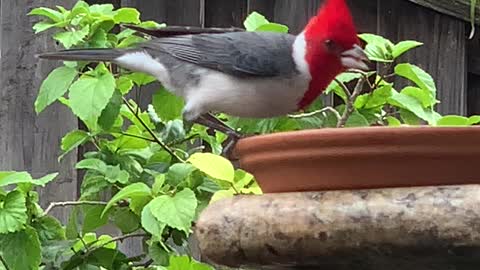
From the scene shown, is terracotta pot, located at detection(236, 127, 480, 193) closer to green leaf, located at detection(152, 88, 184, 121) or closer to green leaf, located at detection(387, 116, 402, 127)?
green leaf, located at detection(387, 116, 402, 127)

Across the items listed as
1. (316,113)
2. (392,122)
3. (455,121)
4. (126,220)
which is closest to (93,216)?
(126,220)

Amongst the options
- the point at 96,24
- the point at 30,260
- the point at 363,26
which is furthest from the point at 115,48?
the point at 363,26

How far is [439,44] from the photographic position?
2371 millimetres

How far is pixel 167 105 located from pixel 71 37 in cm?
26

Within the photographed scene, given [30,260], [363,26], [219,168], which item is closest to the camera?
[219,168]

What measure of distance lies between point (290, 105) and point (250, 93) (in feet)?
0.22

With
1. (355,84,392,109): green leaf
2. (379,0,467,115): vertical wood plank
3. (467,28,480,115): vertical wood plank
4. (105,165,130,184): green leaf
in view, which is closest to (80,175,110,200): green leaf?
(105,165,130,184): green leaf

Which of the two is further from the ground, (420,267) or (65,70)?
(65,70)

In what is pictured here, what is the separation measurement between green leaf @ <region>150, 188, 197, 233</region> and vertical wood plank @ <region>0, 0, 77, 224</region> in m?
0.42

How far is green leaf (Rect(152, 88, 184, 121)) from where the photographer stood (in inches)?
83.0

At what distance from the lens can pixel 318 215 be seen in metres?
1.15

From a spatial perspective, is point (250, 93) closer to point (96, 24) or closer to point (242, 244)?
point (96, 24)

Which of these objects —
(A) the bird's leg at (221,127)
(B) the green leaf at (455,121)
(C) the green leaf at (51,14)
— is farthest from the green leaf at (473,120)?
(C) the green leaf at (51,14)

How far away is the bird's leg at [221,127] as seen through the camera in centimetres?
194
